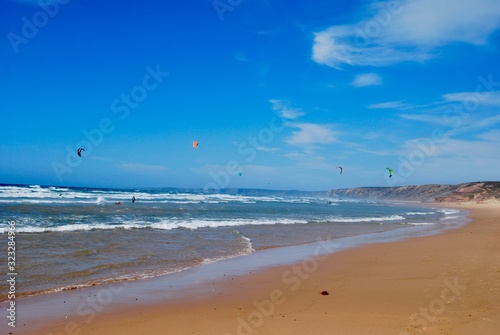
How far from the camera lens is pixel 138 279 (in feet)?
27.5

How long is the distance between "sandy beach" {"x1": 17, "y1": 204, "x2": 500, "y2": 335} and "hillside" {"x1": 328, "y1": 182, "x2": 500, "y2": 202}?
277 ft

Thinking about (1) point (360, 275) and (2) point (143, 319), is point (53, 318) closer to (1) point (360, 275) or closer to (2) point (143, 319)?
(2) point (143, 319)

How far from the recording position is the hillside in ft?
286

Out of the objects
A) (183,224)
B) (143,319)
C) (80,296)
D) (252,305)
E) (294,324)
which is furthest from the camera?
(183,224)

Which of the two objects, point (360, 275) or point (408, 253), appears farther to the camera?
point (408, 253)

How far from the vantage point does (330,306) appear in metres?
6.16

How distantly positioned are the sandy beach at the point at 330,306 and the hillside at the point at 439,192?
8443cm

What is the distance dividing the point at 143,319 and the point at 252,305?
1757mm

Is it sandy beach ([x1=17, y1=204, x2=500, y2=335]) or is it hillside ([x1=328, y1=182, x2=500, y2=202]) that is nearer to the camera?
sandy beach ([x1=17, y1=204, x2=500, y2=335])

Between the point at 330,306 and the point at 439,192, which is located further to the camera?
the point at 439,192

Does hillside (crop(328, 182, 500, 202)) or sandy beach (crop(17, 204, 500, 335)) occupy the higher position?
hillside (crop(328, 182, 500, 202))

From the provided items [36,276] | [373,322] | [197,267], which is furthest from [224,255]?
[373,322]

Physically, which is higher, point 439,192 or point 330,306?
point 439,192

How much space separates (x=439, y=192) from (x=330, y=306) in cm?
13150
